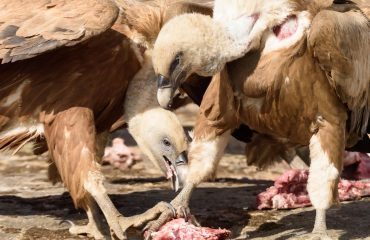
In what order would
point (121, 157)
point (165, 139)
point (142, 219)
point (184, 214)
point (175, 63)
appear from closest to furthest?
point (175, 63) → point (142, 219) → point (184, 214) → point (165, 139) → point (121, 157)

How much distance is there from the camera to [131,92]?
6992 millimetres

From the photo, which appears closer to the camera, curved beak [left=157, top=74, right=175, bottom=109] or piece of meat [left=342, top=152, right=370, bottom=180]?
curved beak [left=157, top=74, right=175, bottom=109]

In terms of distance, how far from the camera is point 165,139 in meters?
6.95

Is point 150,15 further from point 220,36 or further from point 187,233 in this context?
point 187,233

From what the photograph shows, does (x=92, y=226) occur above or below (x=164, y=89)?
below

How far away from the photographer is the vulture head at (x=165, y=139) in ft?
22.7

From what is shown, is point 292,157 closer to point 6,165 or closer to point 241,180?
point 241,180

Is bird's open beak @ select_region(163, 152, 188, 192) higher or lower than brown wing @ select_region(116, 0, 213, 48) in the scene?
lower

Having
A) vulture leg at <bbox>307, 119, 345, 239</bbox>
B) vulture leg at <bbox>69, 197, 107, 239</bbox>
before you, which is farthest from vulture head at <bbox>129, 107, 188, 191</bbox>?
vulture leg at <bbox>307, 119, 345, 239</bbox>

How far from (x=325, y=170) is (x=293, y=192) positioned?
1573 millimetres

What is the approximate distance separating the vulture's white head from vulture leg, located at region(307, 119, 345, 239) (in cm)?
67

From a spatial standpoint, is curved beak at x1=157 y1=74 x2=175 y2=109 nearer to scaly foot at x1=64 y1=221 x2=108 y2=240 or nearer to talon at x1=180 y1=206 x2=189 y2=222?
talon at x1=180 y1=206 x2=189 y2=222

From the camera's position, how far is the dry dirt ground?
671 centimetres

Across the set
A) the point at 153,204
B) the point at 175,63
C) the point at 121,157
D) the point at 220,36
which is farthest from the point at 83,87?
the point at 121,157
